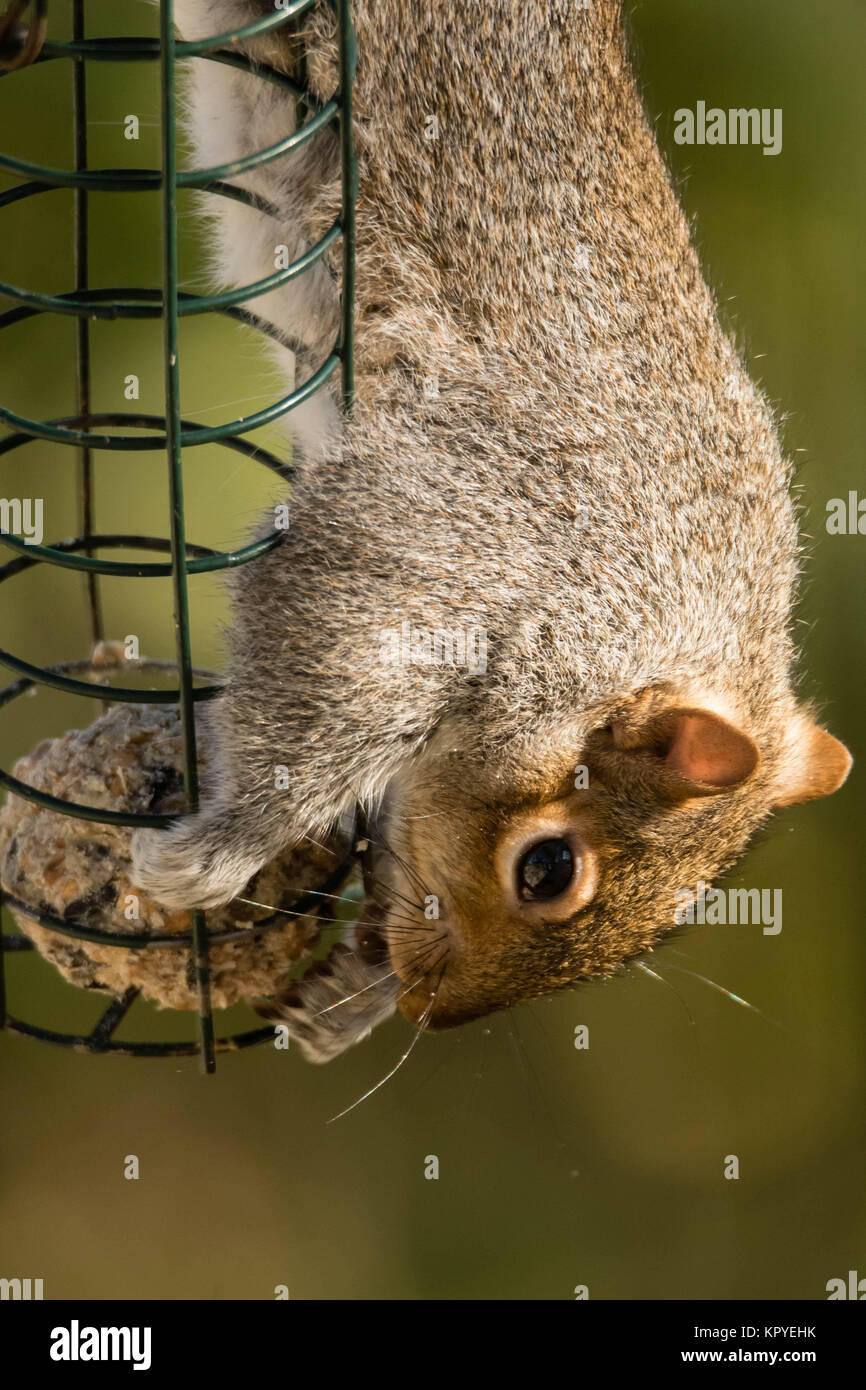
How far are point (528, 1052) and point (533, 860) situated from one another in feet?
5.57

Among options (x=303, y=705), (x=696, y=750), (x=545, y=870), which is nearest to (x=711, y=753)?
(x=696, y=750)

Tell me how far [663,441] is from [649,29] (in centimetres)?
162

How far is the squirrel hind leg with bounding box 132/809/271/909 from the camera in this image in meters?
1.74

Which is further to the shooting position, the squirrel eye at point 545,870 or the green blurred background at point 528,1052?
the green blurred background at point 528,1052

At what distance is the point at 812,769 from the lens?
7.85 feet

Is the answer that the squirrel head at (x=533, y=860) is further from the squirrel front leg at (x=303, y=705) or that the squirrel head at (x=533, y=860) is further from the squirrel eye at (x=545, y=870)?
the squirrel front leg at (x=303, y=705)

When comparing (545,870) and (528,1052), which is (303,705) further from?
(528,1052)

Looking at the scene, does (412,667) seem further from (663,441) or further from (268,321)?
(268,321)

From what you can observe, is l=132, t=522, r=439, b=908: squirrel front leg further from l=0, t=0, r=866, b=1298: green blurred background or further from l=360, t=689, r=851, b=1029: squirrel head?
l=0, t=0, r=866, b=1298: green blurred background

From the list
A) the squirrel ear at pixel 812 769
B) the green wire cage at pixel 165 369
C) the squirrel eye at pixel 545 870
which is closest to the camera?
the green wire cage at pixel 165 369

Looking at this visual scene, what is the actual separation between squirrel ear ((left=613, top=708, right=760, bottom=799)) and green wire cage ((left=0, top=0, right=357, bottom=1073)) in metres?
0.48

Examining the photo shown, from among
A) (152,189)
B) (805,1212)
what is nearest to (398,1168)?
(805,1212)

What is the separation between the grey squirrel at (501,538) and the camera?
191 centimetres

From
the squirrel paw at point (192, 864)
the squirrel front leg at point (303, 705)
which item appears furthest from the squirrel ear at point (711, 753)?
the squirrel paw at point (192, 864)
